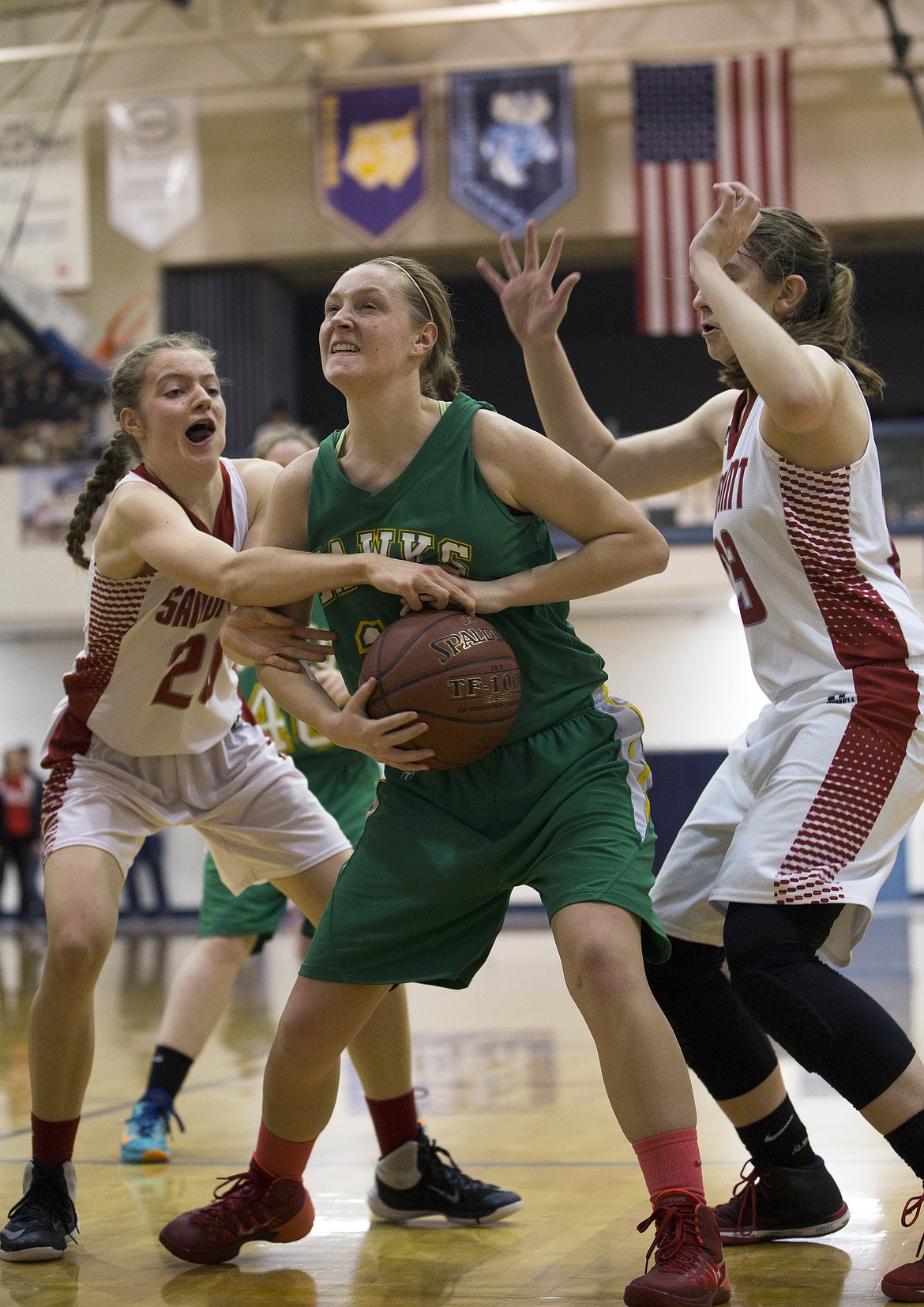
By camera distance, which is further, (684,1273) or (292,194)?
(292,194)

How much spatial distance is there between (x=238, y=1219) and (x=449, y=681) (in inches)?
46.8

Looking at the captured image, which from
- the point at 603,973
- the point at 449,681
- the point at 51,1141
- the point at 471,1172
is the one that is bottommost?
the point at 471,1172

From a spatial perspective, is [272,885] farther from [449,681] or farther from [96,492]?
[449,681]

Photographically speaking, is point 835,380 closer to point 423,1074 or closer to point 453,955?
point 453,955

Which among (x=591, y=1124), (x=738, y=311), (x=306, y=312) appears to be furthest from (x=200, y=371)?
(x=306, y=312)

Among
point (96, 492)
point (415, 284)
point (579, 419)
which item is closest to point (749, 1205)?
point (579, 419)

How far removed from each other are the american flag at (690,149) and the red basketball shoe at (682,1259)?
11.9 meters

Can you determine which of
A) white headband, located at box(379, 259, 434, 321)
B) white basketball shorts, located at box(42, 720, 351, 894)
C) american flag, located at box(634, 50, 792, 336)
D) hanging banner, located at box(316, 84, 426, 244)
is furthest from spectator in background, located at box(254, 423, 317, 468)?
hanging banner, located at box(316, 84, 426, 244)

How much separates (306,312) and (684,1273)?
53.3 ft

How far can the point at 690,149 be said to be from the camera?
13773mm

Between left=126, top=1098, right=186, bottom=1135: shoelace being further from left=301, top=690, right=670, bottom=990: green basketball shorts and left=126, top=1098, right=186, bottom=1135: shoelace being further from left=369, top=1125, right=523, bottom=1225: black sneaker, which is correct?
left=301, top=690, right=670, bottom=990: green basketball shorts

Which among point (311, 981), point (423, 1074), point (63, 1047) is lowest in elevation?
point (423, 1074)

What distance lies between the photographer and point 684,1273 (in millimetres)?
2400

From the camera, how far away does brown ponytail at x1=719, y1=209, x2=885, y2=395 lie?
2.87 metres
